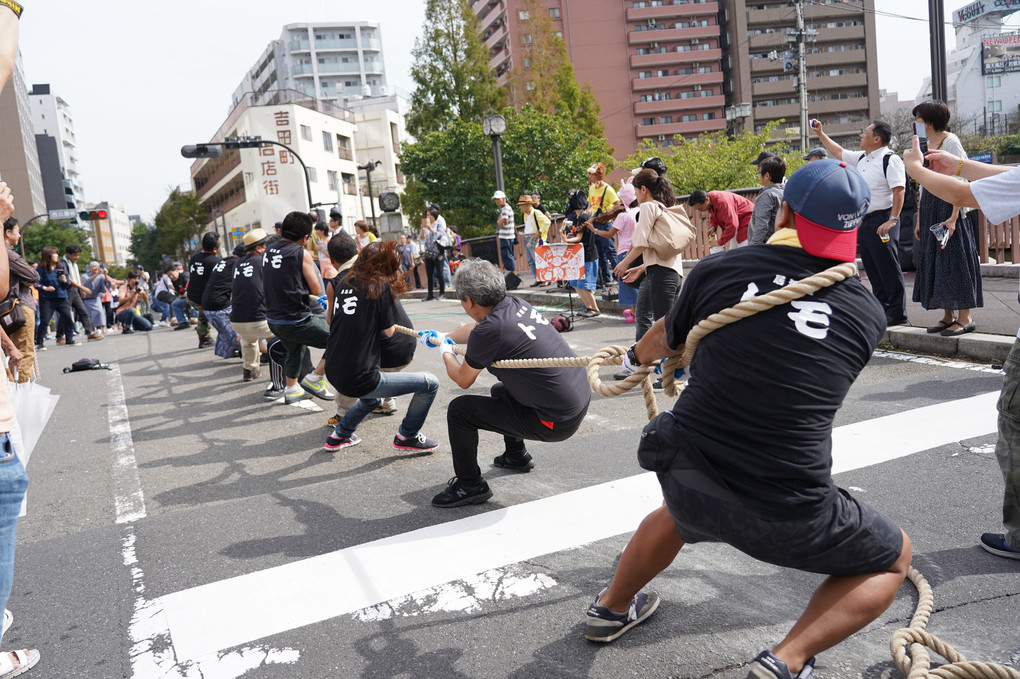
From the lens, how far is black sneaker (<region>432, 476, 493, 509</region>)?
4223 mm

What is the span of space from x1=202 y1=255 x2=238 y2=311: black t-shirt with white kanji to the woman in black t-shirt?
5469mm

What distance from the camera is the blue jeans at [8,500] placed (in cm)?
245

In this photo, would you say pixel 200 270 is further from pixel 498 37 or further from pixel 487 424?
pixel 498 37

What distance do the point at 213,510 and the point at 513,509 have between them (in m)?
1.88

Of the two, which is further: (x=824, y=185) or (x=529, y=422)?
(x=529, y=422)

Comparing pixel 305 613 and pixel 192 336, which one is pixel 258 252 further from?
pixel 192 336

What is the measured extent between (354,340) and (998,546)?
3956 millimetres

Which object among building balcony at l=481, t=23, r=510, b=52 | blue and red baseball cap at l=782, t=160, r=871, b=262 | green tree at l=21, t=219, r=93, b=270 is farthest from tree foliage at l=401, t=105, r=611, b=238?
building balcony at l=481, t=23, r=510, b=52

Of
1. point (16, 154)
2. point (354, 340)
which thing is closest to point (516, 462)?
point (354, 340)

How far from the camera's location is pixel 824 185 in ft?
6.91

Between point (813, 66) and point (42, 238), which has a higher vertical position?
point (813, 66)

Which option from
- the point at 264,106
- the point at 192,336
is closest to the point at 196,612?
the point at 192,336

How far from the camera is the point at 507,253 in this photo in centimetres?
1720

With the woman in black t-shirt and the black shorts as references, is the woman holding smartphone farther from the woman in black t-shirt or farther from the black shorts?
the black shorts
